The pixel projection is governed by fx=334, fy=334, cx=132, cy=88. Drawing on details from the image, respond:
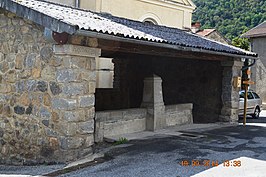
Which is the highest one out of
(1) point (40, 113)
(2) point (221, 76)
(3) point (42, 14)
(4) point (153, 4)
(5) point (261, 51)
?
(4) point (153, 4)

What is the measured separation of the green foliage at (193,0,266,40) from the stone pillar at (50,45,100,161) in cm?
3627

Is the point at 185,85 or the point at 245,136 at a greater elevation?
the point at 185,85

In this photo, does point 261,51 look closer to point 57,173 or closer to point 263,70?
point 263,70

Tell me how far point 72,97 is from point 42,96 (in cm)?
70

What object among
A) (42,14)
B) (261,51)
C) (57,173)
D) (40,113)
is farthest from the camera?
(261,51)

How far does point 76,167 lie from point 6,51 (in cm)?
299

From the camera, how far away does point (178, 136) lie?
8.45 m

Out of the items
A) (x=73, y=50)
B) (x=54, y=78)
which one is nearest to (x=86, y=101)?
(x=54, y=78)

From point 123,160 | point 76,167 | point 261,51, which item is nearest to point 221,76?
point 123,160

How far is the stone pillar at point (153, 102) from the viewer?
9.02 metres

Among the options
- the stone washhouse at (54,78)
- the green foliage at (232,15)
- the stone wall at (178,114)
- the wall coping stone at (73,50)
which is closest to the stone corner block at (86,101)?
the stone washhouse at (54,78)

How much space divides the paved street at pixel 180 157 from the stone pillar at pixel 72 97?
1.70 ft

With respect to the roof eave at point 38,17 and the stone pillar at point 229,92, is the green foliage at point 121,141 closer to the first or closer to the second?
the roof eave at point 38,17

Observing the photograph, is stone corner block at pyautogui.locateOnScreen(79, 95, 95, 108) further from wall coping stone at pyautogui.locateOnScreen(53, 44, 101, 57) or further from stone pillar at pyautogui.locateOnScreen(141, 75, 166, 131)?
stone pillar at pyautogui.locateOnScreen(141, 75, 166, 131)
